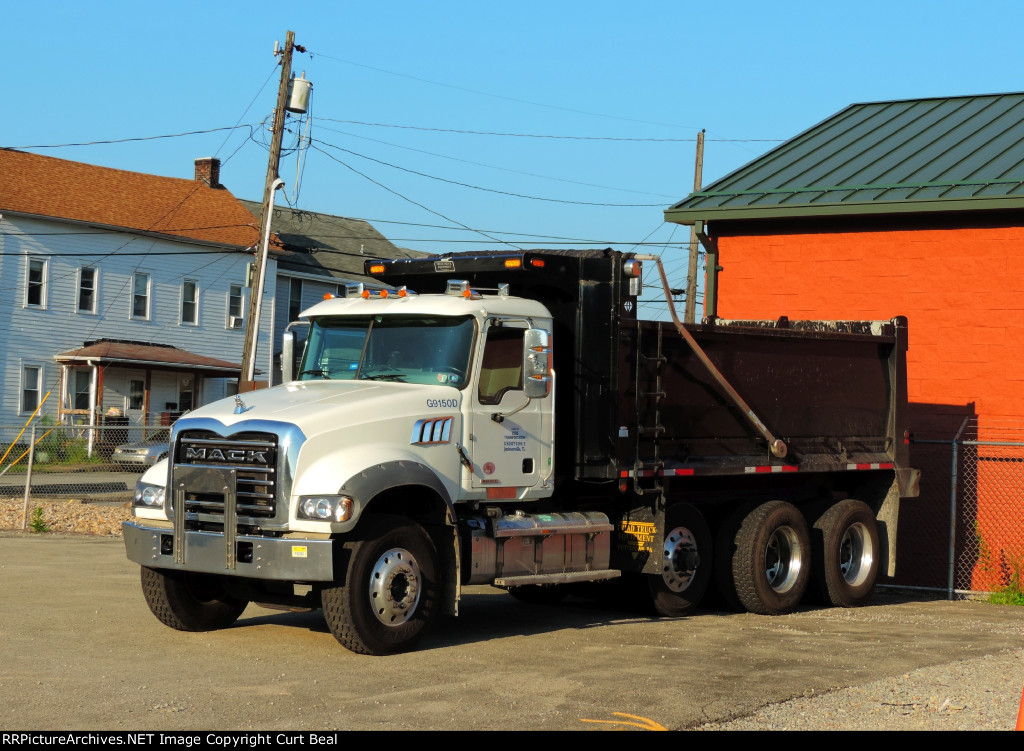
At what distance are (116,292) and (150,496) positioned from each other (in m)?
34.1

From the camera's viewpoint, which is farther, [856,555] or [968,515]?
[968,515]

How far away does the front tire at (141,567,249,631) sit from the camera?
34.4ft

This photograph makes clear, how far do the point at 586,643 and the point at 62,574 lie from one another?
6818 mm

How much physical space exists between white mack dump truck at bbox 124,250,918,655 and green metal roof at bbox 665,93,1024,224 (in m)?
2.86

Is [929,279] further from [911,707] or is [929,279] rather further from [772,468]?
[911,707]

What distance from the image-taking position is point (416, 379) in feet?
35.1

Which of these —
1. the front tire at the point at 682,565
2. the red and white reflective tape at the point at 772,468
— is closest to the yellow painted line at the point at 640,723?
the front tire at the point at 682,565

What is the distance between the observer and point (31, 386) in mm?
40281

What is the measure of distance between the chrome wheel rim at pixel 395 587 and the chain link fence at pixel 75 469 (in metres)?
11.9

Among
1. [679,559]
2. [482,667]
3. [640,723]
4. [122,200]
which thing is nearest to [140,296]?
[122,200]

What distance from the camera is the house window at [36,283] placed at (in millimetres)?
40188

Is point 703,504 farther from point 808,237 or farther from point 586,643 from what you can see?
point 808,237

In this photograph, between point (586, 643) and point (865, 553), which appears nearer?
point (586, 643)
